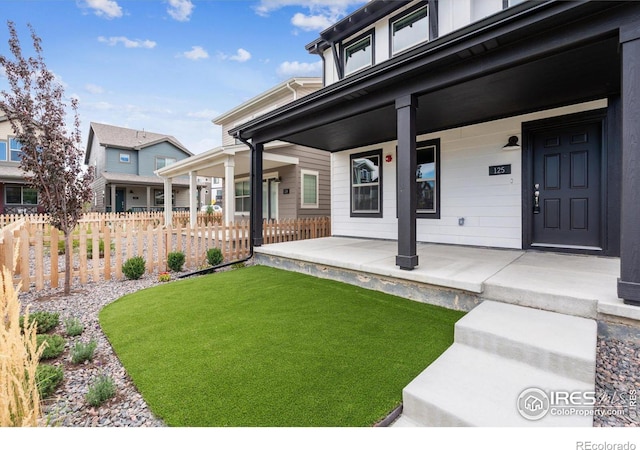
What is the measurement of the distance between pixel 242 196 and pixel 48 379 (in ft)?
32.2

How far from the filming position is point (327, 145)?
7406mm

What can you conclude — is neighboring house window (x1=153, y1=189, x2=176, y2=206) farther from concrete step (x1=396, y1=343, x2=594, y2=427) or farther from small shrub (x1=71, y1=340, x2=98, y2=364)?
concrete step (x1=396, y1=343, x2=594, y2=427)

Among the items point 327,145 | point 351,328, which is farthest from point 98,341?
point 327,145

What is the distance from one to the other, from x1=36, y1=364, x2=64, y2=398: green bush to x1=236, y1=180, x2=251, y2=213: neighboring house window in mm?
9255

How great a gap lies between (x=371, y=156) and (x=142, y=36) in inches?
194

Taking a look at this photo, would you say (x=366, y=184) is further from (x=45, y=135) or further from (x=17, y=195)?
(x=17, y=195)

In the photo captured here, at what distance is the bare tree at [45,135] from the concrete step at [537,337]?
17.9 feet

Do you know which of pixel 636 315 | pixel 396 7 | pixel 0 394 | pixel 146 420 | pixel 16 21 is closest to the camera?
pixel 0 394

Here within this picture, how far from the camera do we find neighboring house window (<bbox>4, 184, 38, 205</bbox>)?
1552 cm

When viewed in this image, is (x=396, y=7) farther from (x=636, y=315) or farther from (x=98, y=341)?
(x=98, y=341)

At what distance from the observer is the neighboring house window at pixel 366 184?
7059 mm

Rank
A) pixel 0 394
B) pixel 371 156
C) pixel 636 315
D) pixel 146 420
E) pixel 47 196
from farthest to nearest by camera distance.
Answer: pixel 371 156
pixel 47 196
pixel 636 315
pixel 146 420
pixel 0 394

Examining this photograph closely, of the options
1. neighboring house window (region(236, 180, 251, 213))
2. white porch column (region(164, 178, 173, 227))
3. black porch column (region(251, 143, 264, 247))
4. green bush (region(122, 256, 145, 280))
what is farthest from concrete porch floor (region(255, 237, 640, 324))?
white porch column (region(164, 178, 173, 227))

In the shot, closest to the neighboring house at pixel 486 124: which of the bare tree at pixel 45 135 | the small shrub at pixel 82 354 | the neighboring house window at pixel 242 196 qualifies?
the bare tree at pixel 45 135
